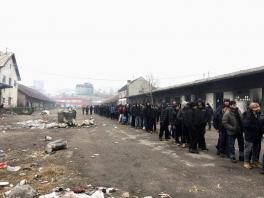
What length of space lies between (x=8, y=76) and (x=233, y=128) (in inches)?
1845

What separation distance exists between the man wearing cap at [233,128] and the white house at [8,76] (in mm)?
41691

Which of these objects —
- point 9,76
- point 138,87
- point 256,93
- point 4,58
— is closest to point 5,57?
point 4,58

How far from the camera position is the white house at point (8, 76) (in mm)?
48562

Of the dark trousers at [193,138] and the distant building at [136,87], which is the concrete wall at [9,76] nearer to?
the distant building at [136,87]

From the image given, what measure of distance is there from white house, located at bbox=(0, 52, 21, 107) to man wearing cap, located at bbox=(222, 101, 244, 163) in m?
41.7

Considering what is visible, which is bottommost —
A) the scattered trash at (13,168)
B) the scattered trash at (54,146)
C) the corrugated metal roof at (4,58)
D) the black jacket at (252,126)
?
the scattered trash at (13,168)

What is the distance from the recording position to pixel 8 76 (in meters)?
51.6

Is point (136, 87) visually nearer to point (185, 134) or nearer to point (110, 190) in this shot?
point (185, 134)

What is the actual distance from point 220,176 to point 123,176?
7.69 feet

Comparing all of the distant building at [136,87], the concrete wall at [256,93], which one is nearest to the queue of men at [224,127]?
the concrete wall at [256,93]

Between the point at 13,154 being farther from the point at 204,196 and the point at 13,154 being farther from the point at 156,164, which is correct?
the point at 204,196

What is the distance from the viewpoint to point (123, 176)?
27.2ft

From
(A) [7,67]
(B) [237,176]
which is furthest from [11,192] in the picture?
(A) [7,67]

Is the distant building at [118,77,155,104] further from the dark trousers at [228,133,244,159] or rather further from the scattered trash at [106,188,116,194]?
the scattered trash at [106,188,116,194]
